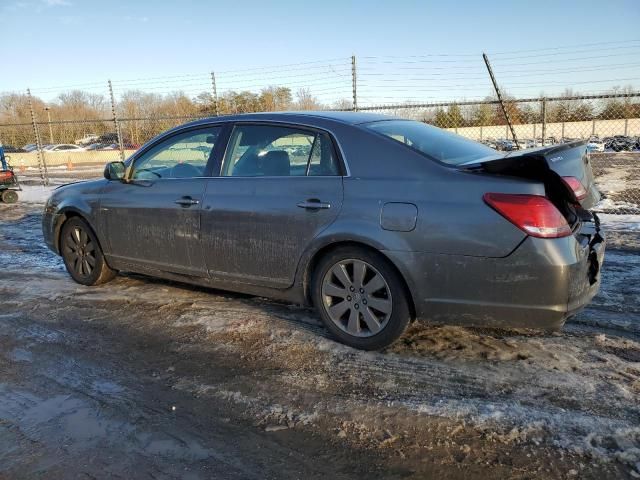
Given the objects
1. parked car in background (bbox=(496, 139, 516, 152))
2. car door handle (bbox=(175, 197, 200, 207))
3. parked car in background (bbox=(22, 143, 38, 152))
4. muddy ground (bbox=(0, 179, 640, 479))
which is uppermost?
parked car in background (bbox=(22, 143, 38, 152))

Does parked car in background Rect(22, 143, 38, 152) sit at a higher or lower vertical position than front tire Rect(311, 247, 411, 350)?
higher

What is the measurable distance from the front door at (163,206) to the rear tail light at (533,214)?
241 cm

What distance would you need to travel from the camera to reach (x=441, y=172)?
3.22 m

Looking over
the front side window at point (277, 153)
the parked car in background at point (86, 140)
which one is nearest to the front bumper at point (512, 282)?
the front side window at point (277, 153)

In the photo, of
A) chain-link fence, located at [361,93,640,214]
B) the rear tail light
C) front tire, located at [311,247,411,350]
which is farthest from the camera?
chain-link fence, located at [361,93,640,214]

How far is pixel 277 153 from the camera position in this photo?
3.99m

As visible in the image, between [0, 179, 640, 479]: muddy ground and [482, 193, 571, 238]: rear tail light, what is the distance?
894mm

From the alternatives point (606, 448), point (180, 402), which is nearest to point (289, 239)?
point (180, 402)

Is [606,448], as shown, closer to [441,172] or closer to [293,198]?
[441,172]

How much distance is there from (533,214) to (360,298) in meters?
1.24

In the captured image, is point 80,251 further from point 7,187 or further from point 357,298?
point 7,187

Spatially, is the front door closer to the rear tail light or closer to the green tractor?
the rear tail light

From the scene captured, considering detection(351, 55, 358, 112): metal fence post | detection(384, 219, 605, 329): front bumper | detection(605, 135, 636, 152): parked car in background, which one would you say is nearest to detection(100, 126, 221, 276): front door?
detection(384, 219, 605, 329): front bumper

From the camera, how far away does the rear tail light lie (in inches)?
115
